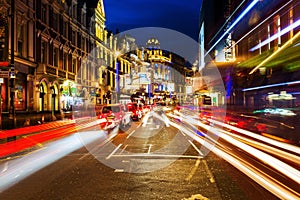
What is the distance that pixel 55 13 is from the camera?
138 ft

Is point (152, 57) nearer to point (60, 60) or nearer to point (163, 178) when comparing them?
point (60, 60)

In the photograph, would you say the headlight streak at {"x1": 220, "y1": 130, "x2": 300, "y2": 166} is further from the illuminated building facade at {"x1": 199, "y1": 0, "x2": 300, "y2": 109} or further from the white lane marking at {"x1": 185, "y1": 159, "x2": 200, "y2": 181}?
the illuminated building facade at {"x1": 199, "y1": 0, "x2": 300, "y2": 109}

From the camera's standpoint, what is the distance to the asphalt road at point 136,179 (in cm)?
757

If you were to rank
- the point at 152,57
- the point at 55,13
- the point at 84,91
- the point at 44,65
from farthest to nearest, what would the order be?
1. the point at 152,57
2. the point at 84,91
3. the point at 55,13
4. the point at 44,65

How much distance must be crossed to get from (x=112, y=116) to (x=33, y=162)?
48.8 feet

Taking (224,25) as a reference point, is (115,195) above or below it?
below

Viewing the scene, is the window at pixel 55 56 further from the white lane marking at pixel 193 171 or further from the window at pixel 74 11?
the white lane marking at pixel 193 171

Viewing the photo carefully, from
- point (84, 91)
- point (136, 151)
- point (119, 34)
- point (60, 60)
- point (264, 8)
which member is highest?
point (119, 34)

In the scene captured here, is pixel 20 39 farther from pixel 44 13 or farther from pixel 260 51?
pixel 260 51

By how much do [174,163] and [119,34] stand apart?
72408 mm

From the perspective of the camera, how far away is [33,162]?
11578mm

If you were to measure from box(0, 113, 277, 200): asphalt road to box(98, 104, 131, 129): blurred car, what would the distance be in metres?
12.3

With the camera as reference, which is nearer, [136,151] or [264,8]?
[136,151]

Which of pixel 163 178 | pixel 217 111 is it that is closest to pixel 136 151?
pixel 163 178
